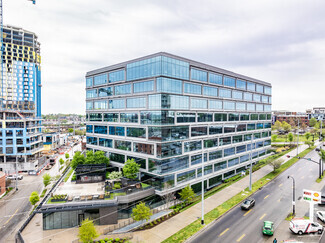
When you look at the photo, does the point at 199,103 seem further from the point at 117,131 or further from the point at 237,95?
the point at 117,131

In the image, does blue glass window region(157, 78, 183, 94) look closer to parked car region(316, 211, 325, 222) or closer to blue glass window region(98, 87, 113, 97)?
blue glass window region(98, 87, 113, 97)

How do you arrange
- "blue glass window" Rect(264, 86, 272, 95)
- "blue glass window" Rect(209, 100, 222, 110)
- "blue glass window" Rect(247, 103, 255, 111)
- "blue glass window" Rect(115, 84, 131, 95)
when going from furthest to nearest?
"blue glass window" Rect(264, 86, 272, 95), "blue glass window" Rect(247, 103, 255, 111), "blue glass window" Rect(209, 100, 222, 110), "blue glass window" Rect(115, 84, 131, 95)

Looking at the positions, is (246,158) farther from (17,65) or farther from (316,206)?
(17,65)

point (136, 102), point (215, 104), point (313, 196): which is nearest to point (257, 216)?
point (313, 196)

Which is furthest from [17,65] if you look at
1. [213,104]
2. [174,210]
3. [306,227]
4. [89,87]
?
[306,227]

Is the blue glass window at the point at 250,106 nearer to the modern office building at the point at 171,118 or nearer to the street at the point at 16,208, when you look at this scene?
the modern office building at the point at 171,118

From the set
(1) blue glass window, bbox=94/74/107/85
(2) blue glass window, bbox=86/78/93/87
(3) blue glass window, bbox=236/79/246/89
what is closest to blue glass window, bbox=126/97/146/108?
(1) blue glass window, bbox=94/74/107/85
